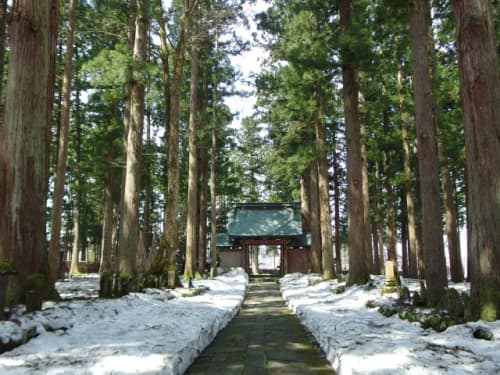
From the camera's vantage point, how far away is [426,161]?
7.83 m

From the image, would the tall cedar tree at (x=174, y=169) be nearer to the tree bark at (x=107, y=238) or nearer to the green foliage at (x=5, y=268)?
the green foliage at (x=5, y=268)

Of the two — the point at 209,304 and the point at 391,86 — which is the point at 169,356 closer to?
the point at 209,304

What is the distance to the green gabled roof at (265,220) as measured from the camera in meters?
28.4

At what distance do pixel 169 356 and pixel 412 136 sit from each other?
1710 cm

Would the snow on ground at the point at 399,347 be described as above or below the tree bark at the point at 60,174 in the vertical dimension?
below

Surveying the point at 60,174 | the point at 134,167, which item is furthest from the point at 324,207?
the point at 60,174

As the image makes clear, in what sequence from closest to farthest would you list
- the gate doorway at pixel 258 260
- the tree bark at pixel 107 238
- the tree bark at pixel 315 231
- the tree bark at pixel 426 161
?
the tree bark at pixel 426 161, the tree bark at pixel 107 238, the tree bark at pixel 315 231, the gate doorway at pixel 258 260

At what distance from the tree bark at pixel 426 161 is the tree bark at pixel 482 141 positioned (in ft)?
6.72

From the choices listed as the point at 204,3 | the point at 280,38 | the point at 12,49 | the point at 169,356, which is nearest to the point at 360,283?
the point at 169,356

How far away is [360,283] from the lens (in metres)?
11.8

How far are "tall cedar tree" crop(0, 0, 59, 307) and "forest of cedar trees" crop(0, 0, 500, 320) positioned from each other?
19 millimetres

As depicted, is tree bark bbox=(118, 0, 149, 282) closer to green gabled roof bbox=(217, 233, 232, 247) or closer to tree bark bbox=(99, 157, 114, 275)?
tree bark bbox=(99, 157, 114, 275)

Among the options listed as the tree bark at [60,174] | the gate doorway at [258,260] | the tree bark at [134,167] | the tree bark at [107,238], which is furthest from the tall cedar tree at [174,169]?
the gate doorway at [258,260]

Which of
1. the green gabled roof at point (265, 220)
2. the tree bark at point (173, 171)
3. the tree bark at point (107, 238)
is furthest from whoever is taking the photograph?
the green gabled roof at point (265, 220)
